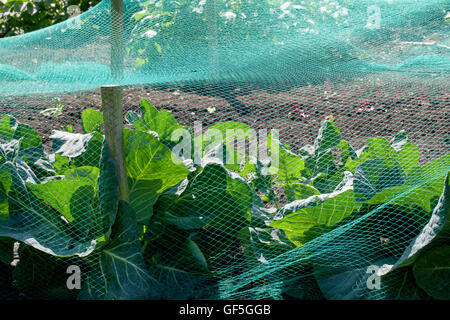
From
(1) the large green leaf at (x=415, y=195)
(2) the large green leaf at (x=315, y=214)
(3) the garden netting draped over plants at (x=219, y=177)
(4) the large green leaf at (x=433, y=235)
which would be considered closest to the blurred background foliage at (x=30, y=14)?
(3) the garden netting draped over plants at (x=219, y=177)

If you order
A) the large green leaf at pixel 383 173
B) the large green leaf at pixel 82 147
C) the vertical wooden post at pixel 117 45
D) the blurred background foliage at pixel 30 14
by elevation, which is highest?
the blurred background foliage at pixel 30 14

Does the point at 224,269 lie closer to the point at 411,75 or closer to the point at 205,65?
the point at 205,65

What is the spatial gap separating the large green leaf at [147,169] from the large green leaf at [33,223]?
11.2 inches

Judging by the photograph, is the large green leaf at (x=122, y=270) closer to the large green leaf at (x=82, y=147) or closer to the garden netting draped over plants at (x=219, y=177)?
the garden netting draped over plants at (x=219, y=177)

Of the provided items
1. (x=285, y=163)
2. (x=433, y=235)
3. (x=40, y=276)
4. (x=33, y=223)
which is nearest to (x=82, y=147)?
(x=33, y=223)

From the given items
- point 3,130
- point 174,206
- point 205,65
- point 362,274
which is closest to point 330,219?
point 362,274

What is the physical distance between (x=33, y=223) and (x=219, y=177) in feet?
2.66

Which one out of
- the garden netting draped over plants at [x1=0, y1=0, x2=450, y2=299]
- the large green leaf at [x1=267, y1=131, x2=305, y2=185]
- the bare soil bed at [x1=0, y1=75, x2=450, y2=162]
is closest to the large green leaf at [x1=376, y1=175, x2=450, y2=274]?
the garden netting draped over plants at [x1=0, y1=0, x2=450, y2=299]

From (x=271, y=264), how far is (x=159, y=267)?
483 millimetres

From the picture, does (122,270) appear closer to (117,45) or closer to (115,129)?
(115,129)

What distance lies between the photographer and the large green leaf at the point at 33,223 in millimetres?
1781

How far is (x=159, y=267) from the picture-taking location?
1.93 m

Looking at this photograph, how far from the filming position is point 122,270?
1.79m

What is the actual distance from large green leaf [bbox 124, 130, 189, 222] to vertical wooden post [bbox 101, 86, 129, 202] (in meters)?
0.05
